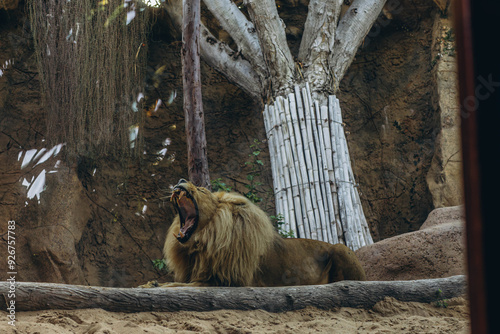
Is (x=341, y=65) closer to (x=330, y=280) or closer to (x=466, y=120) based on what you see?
(x=330, y=280)

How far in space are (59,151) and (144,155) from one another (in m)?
1.11

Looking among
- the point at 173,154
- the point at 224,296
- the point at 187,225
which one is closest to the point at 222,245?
the point at 187,225

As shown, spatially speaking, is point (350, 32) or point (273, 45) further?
→ point (350, 32)

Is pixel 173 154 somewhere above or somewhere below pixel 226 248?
above

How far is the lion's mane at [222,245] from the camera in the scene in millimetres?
3098

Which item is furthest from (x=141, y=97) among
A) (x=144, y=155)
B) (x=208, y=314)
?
(x=208, y=314)

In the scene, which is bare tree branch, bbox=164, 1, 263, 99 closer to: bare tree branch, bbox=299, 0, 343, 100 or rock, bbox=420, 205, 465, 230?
bare tree branch, bbox=299, 0, 343, 100

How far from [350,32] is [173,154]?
2608mm

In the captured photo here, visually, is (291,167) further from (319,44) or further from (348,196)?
(319,44)

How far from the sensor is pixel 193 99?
15.9 feet

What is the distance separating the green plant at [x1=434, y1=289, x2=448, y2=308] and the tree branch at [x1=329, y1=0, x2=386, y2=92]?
3.02 metres

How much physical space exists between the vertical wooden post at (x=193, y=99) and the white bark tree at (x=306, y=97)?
910 millimetres

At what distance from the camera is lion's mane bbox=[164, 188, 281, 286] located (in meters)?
3.10

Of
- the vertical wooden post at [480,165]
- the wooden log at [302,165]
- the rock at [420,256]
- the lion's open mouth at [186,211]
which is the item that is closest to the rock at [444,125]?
the rock at [420,256]
